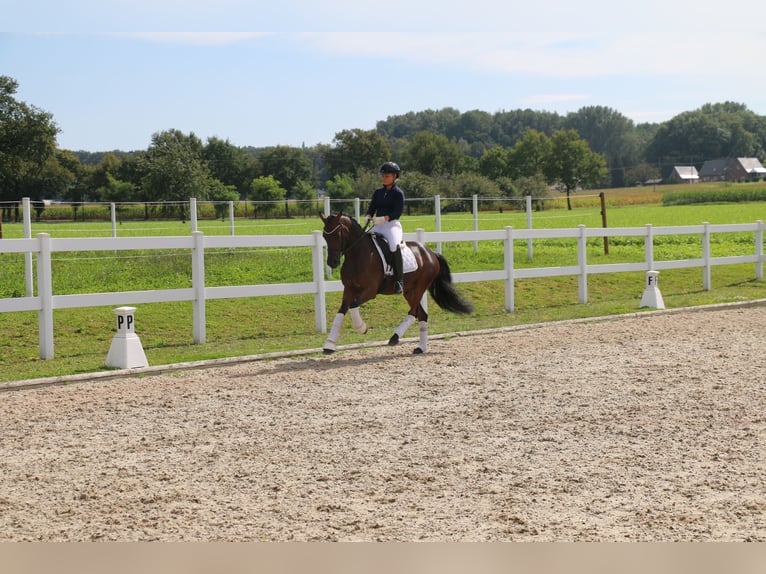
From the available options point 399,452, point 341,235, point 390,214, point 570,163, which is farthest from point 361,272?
point 570,163

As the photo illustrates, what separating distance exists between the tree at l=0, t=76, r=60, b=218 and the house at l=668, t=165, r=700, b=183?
118145 millimetres

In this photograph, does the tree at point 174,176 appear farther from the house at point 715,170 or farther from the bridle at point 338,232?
the house at point 715,170

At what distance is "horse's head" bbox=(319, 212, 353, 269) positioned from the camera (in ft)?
33.3

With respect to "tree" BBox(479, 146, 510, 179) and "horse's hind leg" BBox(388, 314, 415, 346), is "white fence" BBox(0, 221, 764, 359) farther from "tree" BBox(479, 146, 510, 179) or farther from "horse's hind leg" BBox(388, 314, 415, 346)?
"tree" BBox(479, 146, 510, 179)

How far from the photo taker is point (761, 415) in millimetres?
6895

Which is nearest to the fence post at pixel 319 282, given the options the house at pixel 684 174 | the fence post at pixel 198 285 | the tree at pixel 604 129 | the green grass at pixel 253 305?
the green grass at pixel 253 305

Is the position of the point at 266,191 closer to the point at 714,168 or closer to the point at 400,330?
the point at 400,330

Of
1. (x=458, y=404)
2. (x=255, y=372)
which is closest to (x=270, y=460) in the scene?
(x=458, y=404)

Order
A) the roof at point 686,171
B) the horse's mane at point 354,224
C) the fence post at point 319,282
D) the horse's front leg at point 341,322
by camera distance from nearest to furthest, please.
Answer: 1. the horse's mane at point 354,224
2. the horse's front leg at point 341,322
3. the fence post at point 319,282
4. the roof at point 686,171

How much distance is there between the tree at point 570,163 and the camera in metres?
99.7

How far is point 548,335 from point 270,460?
7144mm

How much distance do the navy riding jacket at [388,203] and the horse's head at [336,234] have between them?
0.38 meters

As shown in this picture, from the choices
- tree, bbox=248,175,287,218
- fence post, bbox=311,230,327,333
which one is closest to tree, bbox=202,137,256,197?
tree, bbox=248,175,287,218

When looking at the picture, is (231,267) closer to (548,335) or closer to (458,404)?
(548,335)
